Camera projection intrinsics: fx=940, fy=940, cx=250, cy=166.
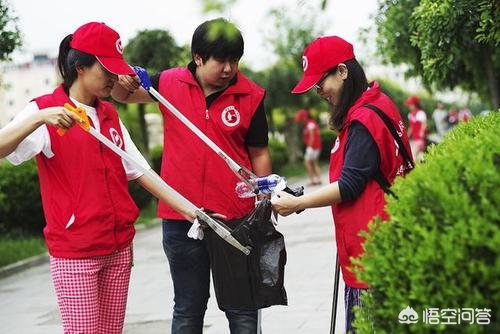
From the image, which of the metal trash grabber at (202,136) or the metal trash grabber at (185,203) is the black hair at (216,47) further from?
the metal trash grabber at (185,203)

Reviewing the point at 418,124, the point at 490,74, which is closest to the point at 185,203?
the point at 490,74

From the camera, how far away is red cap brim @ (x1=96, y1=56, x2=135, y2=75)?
3887mm

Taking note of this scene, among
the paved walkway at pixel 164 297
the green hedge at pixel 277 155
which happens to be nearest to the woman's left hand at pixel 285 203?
the paved walkway at pixel 164 297

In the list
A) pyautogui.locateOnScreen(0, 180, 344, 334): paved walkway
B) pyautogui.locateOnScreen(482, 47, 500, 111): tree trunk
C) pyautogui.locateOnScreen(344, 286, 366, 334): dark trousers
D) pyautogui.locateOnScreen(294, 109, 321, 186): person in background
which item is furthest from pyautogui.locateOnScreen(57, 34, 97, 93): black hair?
pyautogui.locateOnScreen(294, 109, 321, 186): person in background

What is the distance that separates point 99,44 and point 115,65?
0.11 meters

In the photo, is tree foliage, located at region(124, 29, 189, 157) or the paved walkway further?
tree foliage, located at region(124, 29, 189, 157)

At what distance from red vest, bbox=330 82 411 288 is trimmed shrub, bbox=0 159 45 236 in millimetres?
10075

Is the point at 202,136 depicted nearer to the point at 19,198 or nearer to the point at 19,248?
the point at 19,248

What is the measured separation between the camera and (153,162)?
69.9ft

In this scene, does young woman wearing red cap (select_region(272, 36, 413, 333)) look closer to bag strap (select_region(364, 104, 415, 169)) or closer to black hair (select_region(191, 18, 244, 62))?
bag strap (select_region(364, 104, 415, 169))

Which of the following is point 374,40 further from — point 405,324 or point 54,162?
point 405,324

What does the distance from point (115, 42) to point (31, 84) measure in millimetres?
80719

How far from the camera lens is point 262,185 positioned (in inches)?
162

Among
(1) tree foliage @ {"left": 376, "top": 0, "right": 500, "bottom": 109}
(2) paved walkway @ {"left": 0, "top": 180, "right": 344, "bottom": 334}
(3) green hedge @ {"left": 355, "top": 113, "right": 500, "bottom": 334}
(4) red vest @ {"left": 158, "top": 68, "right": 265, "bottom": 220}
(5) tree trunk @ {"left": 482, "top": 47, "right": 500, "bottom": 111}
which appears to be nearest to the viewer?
(3) green hedge @ {"left": 355, "top": 113, "right": 500, "bottom": 334}
